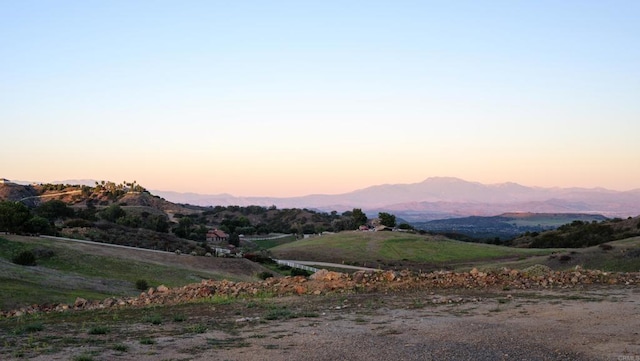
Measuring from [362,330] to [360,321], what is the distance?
1.51 metres

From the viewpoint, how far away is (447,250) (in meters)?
85.3

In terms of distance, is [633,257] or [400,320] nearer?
[400,320]

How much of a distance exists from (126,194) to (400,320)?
499ft

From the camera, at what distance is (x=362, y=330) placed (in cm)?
1534

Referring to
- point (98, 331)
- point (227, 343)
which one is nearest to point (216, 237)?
point (98, 331)

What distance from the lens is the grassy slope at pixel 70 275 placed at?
3053cm

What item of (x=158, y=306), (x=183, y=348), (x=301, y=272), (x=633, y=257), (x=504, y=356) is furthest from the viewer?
(x=301, y=272)

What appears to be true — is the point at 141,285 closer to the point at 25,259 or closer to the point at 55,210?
the point at 25,259

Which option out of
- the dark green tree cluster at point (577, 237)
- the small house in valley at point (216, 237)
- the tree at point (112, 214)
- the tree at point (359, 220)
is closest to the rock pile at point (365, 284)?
the dark green tree cluster at point (577, 237)

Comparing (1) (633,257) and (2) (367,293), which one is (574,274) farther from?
(1) (633,257)

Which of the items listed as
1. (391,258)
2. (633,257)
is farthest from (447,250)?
(633,257)

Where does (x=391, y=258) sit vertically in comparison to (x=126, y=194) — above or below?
below

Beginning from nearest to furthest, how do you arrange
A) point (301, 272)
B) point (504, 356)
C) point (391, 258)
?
point (504, 356), point (301, 272), point (391, 258)

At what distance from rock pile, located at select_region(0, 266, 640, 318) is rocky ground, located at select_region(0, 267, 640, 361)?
5cm
